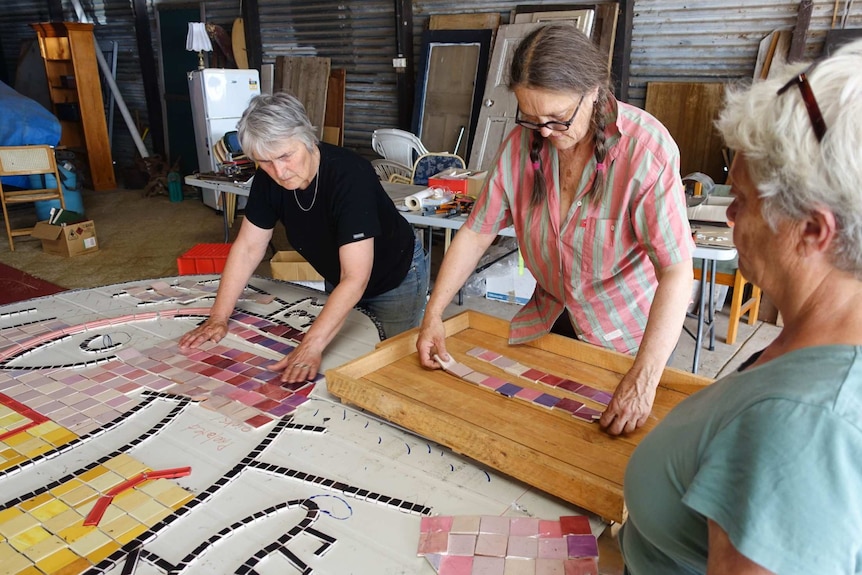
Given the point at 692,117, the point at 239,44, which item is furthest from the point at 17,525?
the point at 239,44

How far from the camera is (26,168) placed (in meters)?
6.76

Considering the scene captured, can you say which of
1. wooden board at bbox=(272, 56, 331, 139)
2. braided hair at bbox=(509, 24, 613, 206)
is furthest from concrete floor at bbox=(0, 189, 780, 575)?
braided hair at bbox=(509, 24, 613, 206)

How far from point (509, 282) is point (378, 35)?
12.0 ft

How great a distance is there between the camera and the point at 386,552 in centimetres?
123

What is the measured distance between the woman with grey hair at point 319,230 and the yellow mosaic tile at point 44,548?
0.75 m

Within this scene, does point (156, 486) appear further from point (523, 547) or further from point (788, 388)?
point (788, 388)

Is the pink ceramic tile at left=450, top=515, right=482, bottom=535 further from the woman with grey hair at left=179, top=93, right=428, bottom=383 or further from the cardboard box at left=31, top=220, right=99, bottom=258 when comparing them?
the cardboard box at left=31, top=220, right=99, bottom=258

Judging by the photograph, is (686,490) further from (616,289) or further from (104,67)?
(104,67)

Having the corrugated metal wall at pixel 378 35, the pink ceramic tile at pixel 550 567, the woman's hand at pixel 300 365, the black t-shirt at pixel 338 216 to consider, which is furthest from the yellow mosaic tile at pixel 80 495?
the corrugated metal wall at pixel 378 35

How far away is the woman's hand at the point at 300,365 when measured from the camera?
1.94m

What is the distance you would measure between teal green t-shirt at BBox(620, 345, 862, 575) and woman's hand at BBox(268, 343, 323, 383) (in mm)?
1325

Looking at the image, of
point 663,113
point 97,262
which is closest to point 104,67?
point 97,262

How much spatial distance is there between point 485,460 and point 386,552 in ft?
1.04

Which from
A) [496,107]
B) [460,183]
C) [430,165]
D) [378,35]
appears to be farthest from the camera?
[378,35]
